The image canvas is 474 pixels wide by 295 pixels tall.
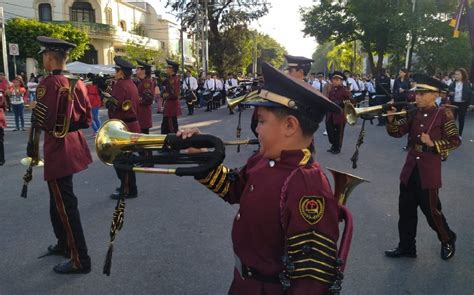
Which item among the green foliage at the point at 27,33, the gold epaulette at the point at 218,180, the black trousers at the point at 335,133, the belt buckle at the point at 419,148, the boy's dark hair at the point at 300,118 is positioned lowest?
the black trousers at the point at 335,133

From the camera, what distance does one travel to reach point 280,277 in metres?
1.83

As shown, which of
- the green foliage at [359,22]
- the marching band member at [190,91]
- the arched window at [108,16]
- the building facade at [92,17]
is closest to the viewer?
the marching band member at [190,91]

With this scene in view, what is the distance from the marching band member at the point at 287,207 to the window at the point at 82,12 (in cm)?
5277

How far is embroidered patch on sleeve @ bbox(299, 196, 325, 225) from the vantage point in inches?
68.1

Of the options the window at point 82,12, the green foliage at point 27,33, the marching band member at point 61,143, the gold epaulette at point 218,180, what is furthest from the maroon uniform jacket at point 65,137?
the window at point 82,12

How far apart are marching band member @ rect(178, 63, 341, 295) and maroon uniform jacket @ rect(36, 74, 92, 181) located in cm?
248

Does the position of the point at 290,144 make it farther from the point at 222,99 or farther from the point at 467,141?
the point at 222,99

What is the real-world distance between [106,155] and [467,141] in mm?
11709

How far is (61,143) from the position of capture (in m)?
4.02

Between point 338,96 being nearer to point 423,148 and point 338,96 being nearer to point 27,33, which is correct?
point 423,148

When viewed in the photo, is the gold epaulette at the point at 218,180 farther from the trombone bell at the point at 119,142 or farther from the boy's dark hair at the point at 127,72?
the boy's dark hair at the point at 127,72

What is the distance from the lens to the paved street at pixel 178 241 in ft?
12.8

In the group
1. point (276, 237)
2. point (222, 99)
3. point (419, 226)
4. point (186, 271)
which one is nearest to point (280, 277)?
point (276, 237)

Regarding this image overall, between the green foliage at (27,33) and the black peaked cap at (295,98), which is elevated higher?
the green foliage at (27,33)
